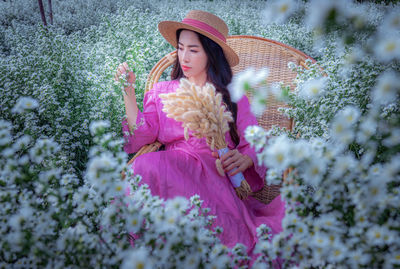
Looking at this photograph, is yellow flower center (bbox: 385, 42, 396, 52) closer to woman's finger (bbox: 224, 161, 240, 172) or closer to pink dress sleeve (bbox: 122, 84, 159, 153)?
woman's finger (bbox: 224, 161, 240, 172)

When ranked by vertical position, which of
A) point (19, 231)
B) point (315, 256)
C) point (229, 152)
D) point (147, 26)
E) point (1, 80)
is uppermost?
point (147, 26)

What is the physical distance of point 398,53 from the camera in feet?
2.22

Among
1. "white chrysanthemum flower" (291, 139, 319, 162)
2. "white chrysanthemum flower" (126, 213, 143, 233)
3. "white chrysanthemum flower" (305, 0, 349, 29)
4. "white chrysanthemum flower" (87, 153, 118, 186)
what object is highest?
"white chrysanthemum flower" (305, 0, 349, 29)

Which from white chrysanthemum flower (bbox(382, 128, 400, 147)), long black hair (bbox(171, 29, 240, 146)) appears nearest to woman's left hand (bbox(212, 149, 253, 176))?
long black hair (bbox(171, 29, 240, 146))

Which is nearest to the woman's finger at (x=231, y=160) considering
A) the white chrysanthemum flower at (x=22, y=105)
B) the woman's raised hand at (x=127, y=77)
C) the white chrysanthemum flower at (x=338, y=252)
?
the woman's raised hand at (x=127, y=77)

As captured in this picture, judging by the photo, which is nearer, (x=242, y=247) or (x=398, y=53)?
(x=398, y=53)

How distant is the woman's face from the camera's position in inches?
73.2

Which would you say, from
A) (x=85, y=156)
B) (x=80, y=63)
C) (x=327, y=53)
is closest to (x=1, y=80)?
(x=80, y=63)

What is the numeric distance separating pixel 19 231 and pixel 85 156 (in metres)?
1.35

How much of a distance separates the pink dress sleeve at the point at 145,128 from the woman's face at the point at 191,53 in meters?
0.36

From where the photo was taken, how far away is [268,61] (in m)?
2.52

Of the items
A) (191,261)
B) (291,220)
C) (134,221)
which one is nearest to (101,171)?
(134,221)

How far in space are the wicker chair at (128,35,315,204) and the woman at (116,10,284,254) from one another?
275 mm

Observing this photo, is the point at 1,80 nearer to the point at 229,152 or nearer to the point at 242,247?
the point at 229,152
